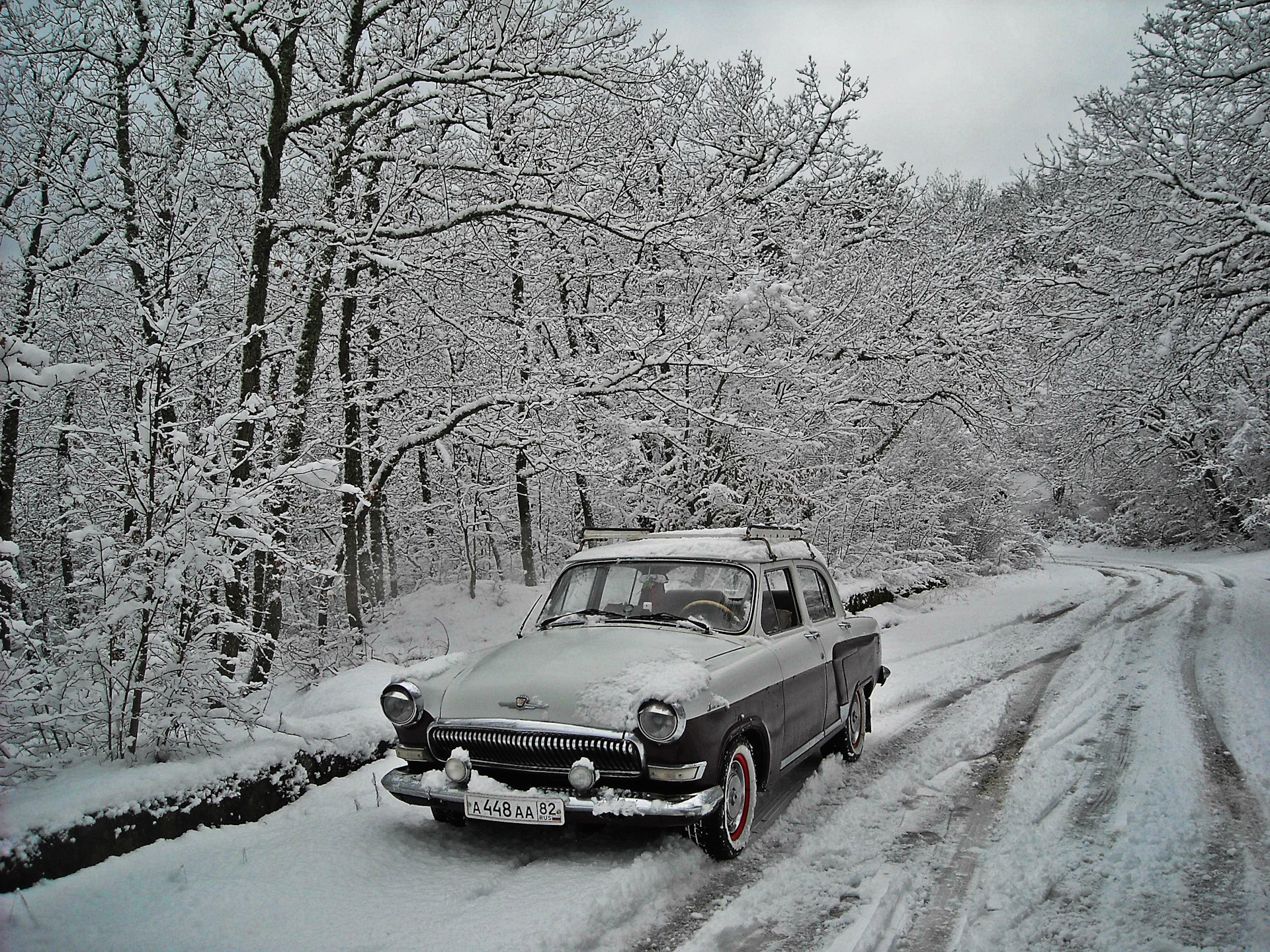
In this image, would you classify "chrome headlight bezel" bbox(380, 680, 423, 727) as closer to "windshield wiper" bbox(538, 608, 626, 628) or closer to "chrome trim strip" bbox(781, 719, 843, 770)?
"windshield wiper" bbox(538, 608, 626, 628)

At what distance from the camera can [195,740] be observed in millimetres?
4664

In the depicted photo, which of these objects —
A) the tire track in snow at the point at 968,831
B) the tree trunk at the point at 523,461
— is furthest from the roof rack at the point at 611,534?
the tree trunk at the point at 523,461

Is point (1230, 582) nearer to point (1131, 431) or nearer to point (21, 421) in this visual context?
point (1131, 431)

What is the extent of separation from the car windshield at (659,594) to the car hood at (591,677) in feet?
0.86

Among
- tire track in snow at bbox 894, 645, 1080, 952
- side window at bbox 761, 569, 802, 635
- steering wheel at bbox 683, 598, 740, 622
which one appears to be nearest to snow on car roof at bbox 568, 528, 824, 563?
side window at bbox 761, 569, 802, 635

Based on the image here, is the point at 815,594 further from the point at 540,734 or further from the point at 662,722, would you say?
the point at 540,734

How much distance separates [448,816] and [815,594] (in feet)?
10.3

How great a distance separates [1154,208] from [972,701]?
9999 mm

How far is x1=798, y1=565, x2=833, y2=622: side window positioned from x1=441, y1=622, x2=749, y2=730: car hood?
1.28 m

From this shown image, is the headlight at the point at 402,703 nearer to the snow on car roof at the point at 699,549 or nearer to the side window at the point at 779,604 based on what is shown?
the snow on car roof at the point at 699,549

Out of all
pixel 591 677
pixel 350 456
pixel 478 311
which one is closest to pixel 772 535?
pixel 591 677

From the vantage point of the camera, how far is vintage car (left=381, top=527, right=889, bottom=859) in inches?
158

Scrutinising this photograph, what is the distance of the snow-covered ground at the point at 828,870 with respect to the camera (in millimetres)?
3430

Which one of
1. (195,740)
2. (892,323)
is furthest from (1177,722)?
(892,323)
